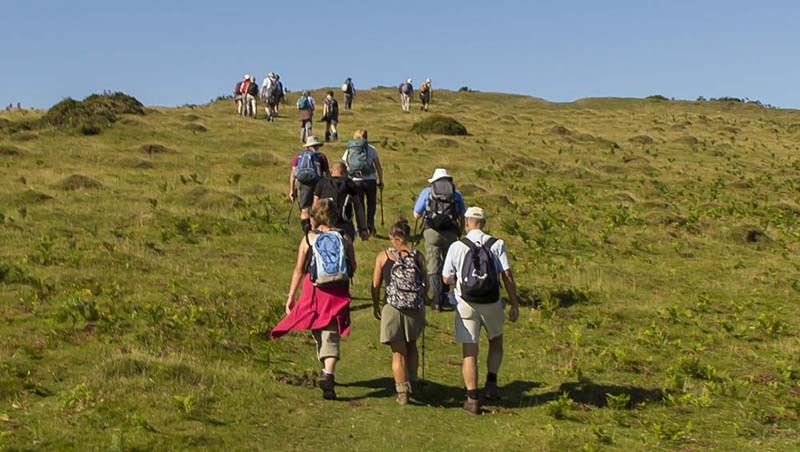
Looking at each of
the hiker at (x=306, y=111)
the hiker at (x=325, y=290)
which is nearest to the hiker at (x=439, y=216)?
the hiker at (x=325, y=290)

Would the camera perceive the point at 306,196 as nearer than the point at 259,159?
Yes

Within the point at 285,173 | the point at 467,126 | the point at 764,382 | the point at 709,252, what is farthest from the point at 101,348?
the point at 467,126

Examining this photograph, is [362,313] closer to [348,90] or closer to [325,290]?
[325,290]

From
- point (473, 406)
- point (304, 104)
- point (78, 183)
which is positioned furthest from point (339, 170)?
point (304, 104)

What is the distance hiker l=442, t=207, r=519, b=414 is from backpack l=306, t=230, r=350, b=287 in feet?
3.92

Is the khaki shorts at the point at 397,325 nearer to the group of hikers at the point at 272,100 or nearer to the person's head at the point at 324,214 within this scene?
the person's head at the point at 324,214

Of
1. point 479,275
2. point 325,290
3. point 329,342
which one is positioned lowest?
point 329,342

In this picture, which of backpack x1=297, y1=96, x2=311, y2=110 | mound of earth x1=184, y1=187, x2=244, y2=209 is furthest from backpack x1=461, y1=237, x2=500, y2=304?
backpack x1=297, y1=96, x2=311, y2=110

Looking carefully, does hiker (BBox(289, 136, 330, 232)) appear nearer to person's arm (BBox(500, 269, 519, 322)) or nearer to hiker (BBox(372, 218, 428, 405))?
hiker (BBox(372, 218, 428, 405))

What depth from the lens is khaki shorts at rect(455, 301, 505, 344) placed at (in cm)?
1018

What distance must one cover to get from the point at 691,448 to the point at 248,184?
20.9m

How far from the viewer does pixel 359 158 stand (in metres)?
18.2

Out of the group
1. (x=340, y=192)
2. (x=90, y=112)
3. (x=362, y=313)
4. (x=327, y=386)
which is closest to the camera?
(x=327, y=386)

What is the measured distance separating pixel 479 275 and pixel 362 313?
5.36m
